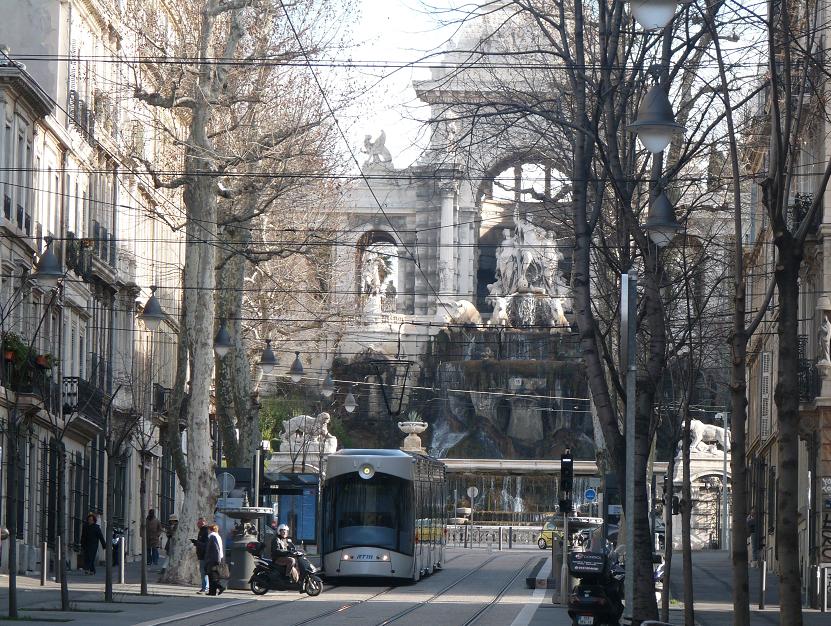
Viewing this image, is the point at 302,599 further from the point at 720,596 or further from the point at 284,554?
the point at 720,596

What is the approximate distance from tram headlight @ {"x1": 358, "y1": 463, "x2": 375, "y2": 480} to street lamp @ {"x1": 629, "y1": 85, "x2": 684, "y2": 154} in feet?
71.5

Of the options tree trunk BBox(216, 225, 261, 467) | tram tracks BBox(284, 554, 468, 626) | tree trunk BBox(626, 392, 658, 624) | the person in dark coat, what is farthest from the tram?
tree trunk BBox(626, 392, 658, 624)

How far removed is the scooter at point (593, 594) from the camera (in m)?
24.6

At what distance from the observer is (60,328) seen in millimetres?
46875

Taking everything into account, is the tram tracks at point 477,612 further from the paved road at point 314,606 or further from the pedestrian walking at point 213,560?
the pedestrian walking at point 213,560

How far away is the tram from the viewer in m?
38.0

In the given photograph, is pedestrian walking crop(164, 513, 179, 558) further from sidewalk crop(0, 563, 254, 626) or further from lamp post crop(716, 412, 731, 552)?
lamp post crop(716, 412, 731, 552)

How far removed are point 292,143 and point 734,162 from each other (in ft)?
71.5

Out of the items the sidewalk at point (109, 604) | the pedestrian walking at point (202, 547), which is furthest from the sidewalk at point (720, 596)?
the pedestrian walking at point (202, 547)

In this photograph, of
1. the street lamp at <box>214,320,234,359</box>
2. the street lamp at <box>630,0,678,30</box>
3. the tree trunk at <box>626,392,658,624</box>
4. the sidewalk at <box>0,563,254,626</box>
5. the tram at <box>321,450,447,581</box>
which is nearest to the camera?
the street lamp at <box>630,0,678,30</box>

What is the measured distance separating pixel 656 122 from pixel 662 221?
2157 millimetres

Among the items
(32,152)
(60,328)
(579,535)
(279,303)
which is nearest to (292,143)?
(32,152)

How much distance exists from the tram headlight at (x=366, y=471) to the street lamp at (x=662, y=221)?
19763 millimetres

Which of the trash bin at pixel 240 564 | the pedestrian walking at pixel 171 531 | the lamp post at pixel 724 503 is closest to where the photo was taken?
the trash bin at pixel 240 564
